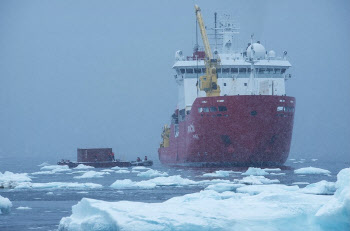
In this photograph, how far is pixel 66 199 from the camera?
947 inches

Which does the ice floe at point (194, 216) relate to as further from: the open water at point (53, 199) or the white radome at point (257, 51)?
the white radome at point (257, 51)

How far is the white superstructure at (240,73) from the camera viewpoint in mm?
45906

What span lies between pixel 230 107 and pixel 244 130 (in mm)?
1649

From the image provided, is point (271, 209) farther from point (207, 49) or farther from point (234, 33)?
point (234, 33)

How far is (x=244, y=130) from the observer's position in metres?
39.1

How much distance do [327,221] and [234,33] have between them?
Answer: 40.6 m

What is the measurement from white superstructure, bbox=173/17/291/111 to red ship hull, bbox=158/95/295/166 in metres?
4.31

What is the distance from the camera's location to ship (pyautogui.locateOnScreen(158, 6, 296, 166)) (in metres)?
39.2

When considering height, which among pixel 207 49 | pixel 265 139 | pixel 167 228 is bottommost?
pixel 167 228

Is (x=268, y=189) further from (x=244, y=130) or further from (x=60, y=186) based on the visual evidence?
(x=244, y=130)

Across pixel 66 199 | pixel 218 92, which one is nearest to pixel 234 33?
pixel 218 92

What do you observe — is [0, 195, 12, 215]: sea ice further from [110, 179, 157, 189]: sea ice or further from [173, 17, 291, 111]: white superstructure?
[173, 17, 291, 111]: white superstructure

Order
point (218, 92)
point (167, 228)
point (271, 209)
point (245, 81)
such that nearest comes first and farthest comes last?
point (167, 228) < point (271, 209) < point (218, 92) < point (245, 81)

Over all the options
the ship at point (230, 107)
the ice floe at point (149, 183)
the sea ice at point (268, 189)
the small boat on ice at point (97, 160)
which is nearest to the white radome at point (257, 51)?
the ship at point (230, 107)
